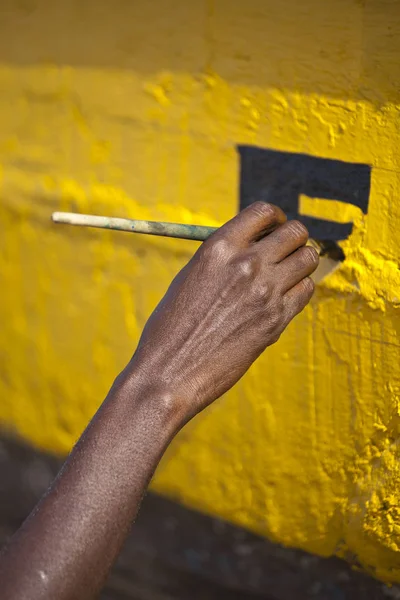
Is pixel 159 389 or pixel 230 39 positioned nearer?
pixel 159 389

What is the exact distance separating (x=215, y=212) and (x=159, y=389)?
0.84 m

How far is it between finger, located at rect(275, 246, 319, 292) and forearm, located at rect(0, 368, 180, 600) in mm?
268

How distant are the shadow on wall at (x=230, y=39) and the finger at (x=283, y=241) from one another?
0.46 metres

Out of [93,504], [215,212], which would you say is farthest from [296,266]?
[215,212]

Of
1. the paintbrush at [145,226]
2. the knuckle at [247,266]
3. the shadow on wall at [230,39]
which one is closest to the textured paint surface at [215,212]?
the shadow on wall at [230,39]

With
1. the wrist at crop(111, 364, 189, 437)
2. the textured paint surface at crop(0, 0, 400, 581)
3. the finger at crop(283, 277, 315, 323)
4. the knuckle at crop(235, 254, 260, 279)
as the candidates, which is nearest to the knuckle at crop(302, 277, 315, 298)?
the finger at crop(283, 277, 315, 323)

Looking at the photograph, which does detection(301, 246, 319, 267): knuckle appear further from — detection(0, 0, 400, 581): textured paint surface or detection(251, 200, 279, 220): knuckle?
detection(0, 0, 400, 581): textured paint surface

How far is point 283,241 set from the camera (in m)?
1.21

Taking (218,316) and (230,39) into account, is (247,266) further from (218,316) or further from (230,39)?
(230,39)

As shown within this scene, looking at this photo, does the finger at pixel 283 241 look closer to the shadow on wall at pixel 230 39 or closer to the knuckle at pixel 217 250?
the knuckle at pixel 217 250

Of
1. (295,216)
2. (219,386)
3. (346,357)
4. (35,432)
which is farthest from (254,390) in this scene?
(35,432)

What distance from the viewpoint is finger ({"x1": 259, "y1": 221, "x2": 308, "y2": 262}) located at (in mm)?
1189

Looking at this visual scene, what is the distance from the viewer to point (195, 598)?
228 cm

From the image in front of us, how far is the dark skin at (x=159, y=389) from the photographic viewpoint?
1.00 m
